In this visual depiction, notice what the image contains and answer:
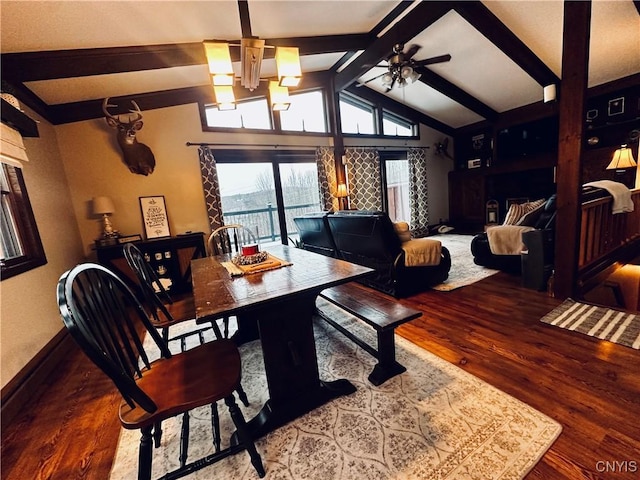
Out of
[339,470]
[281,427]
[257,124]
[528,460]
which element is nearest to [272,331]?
[281,427]

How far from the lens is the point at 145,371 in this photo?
4.22 feet

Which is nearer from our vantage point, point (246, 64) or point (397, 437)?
point (397, 437)

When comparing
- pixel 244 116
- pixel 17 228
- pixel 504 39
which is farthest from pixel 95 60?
pixel 504 39

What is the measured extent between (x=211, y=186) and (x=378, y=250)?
283 cm

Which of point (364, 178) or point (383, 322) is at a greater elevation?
point (364, 178)

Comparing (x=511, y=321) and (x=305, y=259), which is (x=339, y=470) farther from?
(x=511, y=321)

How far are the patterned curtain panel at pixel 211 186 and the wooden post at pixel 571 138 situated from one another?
4.21m

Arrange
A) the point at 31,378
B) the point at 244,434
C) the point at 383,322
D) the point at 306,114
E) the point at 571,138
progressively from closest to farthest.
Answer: the point at 244,434, the point at 383,322, the point at 31,378, the point at 571,138, the point at 306,114

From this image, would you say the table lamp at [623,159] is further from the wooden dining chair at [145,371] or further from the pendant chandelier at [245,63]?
the wooden dining chair at [145,371]

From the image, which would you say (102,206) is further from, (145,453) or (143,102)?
(145,453)

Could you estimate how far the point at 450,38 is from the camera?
4.07 meters

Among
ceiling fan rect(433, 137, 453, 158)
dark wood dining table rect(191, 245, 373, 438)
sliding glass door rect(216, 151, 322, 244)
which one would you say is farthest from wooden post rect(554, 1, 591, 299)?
ceiling fan rect(433, 137, 453, 158)

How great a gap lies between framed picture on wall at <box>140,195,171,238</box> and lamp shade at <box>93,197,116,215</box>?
423 mm

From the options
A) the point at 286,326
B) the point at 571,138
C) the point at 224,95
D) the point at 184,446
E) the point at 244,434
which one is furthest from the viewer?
the point at 571,138
